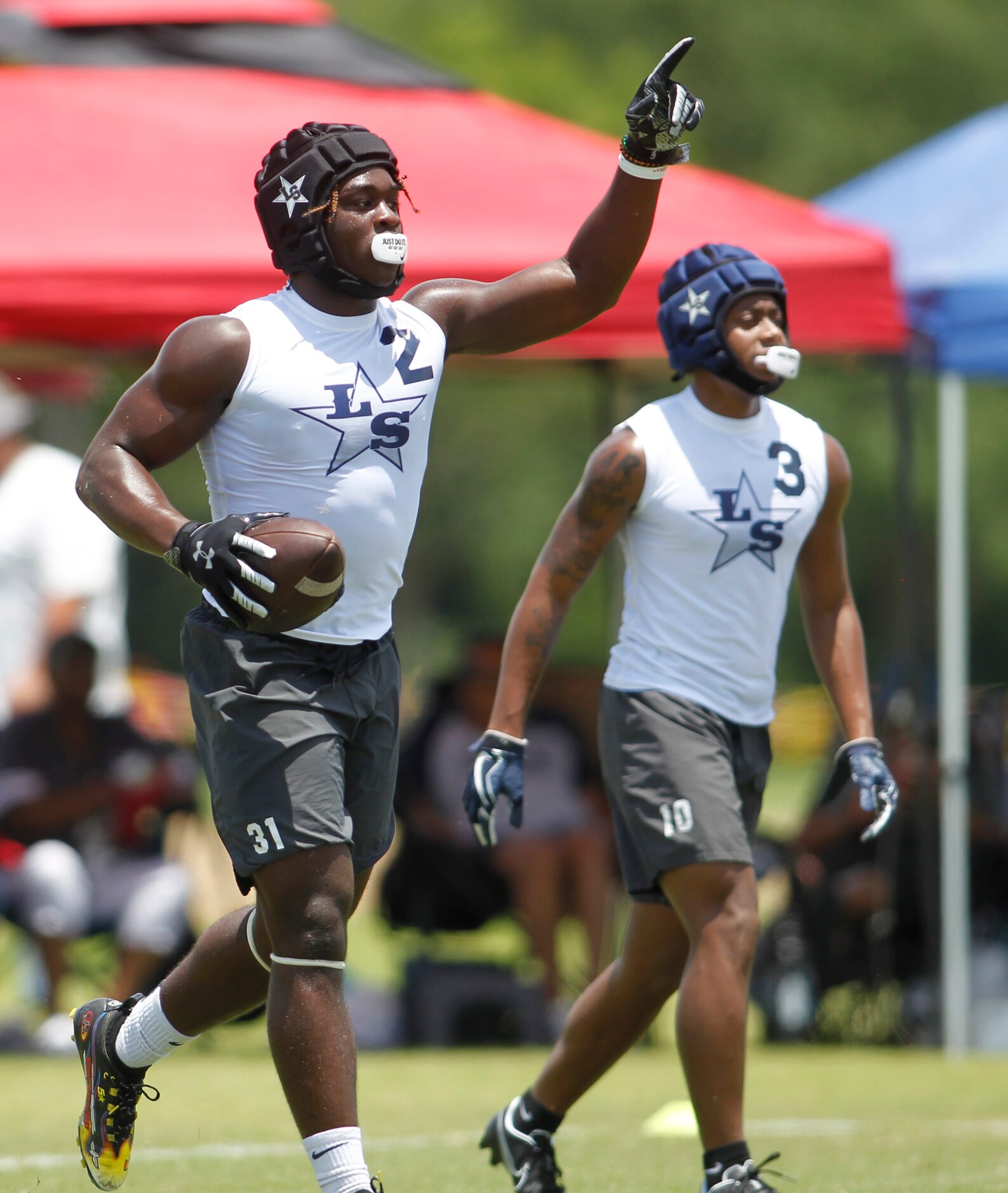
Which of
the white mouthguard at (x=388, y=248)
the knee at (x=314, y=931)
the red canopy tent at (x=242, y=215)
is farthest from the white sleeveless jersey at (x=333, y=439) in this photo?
the red canopy tent at (x=242, y=215)

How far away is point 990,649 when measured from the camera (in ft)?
110

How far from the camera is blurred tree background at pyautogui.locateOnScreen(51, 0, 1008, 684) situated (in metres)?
32.6

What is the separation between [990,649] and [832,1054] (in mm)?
26480

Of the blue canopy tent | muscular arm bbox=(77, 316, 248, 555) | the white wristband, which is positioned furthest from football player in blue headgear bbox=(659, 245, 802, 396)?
the blue canopy tent

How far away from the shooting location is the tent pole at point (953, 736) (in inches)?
309

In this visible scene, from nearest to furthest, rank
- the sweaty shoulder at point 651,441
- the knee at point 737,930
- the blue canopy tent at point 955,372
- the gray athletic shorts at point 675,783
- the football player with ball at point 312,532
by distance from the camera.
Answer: the football player with ball at point 312,532 → the knee at point 737,930 → the gray athletic shorts at point 675,783 → the sweaty shoulder at point 651,441 → the blue canopy tent at point 955,372

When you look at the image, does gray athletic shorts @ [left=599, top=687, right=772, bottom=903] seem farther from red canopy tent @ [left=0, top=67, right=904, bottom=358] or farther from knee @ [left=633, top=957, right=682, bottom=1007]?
red canopy tent @ [left=0, top=67, right=904, bottom=358]

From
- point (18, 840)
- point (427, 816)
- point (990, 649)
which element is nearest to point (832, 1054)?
point (427, 816)

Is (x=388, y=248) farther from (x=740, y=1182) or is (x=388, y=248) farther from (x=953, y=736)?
(x=953, y=736)

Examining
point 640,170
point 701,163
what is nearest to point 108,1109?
point 640,170

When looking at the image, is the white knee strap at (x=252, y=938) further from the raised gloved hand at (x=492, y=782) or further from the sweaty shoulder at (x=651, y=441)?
the sweaty shoulder at (x=651, y=441)

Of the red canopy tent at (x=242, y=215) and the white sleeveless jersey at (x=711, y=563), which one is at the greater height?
the red canopy tent at (x=242, y=215)

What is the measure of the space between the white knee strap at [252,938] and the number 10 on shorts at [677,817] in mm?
970

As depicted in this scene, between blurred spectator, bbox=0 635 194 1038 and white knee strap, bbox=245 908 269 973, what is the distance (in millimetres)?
4013
